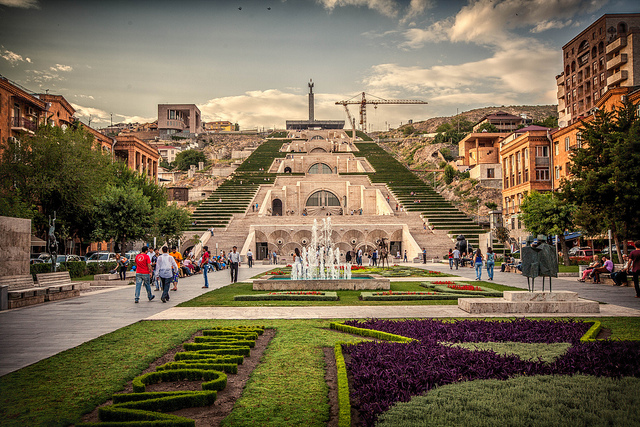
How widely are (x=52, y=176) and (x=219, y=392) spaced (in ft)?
86.4

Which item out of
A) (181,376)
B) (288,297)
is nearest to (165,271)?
(288,297)

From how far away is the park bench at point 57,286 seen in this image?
12898mm

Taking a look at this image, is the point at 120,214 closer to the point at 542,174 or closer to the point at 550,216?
the point at 550,216

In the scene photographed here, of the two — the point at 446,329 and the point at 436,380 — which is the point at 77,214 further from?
the point at 436,380

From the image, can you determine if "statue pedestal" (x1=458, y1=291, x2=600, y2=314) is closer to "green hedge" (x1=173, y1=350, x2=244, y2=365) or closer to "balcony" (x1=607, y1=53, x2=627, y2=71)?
"green hedge" (x1=173, y1=350, x2=244, y2=365)

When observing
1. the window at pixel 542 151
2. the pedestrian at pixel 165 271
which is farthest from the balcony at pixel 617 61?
the pedestrian at pixel 165 271

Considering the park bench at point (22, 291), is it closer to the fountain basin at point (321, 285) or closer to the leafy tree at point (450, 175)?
the fountain basin at point (321, 285)

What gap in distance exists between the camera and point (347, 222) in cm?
4203

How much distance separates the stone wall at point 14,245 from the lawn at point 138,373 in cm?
594

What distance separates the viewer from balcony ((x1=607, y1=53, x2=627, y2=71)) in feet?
147

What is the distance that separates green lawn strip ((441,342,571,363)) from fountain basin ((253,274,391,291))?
8549 millimetres

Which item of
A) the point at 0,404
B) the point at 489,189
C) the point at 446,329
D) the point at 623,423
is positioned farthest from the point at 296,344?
the point at 489,189

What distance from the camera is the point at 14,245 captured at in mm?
12188

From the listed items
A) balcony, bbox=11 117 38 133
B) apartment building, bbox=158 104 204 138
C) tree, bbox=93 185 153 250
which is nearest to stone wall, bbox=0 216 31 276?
tree, bbox=93 185 153 250
